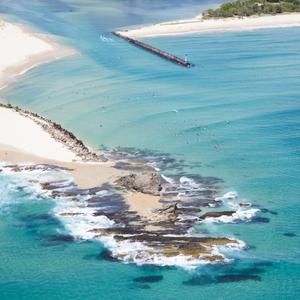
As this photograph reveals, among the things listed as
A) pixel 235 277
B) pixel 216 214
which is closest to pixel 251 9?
pixel 216 214

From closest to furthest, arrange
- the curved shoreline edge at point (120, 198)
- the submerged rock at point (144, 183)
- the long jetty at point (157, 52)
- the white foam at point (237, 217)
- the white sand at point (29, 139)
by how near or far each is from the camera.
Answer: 1. the curved shoreline edge at point (120, 198)
2. the white foam at point (237, 217)
3. the submerged rock at point (144, 183)
4. the white sand at point (29, 139)
5. the long jetty at point (157, 52)

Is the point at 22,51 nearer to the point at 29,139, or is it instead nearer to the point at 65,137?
the point at 29,139

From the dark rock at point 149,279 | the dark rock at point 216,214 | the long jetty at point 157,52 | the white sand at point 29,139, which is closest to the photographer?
the dark rock at point 149,279

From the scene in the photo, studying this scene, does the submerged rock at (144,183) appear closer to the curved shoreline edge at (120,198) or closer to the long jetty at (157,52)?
the curved shoreline edge at (120,198)

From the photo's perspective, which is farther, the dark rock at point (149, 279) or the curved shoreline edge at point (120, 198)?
the curved shoreline edge at point (120, 198)

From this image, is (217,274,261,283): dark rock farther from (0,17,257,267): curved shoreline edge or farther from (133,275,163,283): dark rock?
(133,275,163,283): dark rock

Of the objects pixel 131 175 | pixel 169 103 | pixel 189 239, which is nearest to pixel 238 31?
pixel 169 103

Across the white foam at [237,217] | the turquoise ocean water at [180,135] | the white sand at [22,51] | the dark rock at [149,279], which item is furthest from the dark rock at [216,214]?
the white sand at [22,51]

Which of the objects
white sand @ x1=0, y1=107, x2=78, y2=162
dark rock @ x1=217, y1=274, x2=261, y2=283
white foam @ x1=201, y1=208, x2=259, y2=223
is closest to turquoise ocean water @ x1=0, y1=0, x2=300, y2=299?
dark rock @ x1=217, y1=274, x2=261, y2=283
